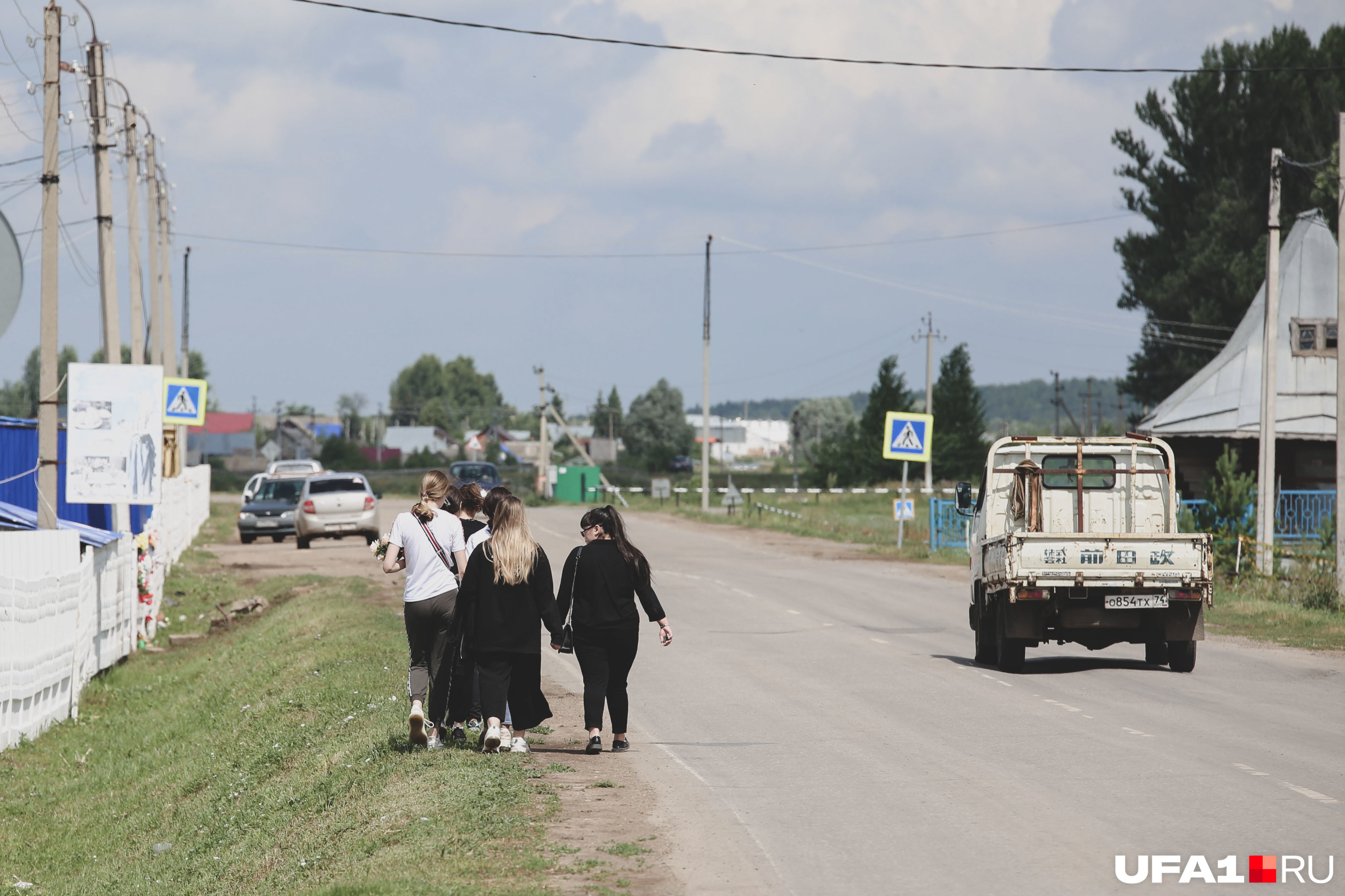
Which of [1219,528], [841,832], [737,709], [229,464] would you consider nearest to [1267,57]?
[1219,528]

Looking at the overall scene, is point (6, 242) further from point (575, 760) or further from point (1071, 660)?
point (1071, 660)

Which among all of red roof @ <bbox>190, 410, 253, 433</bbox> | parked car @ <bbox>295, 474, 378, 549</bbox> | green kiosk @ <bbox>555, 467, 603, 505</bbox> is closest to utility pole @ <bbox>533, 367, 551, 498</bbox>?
green kiosk @ <bbox>555, 467, 603, 505</bbox>

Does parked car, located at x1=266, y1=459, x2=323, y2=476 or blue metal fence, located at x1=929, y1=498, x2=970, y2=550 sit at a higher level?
parked car, located at x1=266, y1=459, x2=323, y2=476

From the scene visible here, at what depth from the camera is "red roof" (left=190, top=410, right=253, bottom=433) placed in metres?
182

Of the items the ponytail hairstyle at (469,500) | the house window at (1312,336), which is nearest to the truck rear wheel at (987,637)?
the ponytail hairstyle at (469,500)

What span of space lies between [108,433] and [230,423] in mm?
172553

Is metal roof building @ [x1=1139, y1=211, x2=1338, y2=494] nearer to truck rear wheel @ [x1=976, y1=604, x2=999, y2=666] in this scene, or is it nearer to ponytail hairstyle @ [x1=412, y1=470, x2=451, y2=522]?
truck rear wheel @ [x1=976, y1=604, x2=999, y2=666]

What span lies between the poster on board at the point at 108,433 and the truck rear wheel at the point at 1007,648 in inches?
441

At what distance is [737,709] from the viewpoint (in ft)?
39.3

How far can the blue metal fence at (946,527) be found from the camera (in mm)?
35281

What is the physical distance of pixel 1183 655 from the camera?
14562 millimetres

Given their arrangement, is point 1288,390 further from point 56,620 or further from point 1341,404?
point 56,620

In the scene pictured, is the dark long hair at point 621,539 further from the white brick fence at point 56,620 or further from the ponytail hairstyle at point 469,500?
the white brick fence at point 56,620

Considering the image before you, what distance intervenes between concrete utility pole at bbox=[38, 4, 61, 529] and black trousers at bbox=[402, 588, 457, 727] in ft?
31.7
